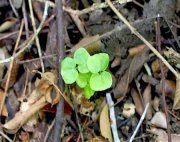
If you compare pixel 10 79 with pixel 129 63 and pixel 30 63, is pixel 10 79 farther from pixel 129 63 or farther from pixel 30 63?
pixel 129 63

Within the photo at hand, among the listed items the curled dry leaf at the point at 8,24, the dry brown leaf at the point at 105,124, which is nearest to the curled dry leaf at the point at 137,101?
the dry brown leaf at the point at 105,124

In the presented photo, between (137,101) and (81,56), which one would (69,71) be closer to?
(81,56)

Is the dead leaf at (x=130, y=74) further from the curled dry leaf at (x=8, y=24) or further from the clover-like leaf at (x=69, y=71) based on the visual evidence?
the curled dry leaf at (x=8, y=24)

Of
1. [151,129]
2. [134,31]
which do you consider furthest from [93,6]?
[151,129]

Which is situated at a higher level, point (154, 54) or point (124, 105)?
point (154, 54)

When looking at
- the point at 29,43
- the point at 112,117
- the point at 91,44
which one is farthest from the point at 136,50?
the point at 29,43

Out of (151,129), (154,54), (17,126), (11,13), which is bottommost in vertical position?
(151,129)
